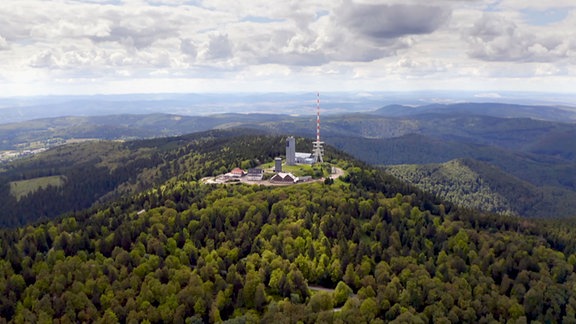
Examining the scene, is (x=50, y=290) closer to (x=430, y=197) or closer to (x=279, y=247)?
(x=279, y=247)

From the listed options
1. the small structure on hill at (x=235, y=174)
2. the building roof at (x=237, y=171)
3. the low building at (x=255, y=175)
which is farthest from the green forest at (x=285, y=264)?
the building roof at (x=237, y=171)

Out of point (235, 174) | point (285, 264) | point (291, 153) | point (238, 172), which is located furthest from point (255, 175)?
point (285, 264)

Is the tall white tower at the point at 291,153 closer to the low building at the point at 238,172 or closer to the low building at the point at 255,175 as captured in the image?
the low building at the point at 255,175

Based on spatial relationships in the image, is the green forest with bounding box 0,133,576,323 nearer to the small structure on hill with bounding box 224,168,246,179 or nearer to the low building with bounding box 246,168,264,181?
the low building with bounding box 246,168,264,181

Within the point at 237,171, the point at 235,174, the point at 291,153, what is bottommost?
the point at 235,174

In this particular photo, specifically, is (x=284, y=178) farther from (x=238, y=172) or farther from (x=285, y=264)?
(x=285, y=264)

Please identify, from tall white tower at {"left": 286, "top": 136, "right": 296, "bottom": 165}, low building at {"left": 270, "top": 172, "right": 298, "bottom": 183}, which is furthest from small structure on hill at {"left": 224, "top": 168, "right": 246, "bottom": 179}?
tall white tower at {"left": 286, "top": 136, "right": 296, "bottom": 165}

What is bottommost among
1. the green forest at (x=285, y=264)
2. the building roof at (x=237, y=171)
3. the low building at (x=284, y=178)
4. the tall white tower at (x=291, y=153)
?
the green forest at (x=285, y=264)
